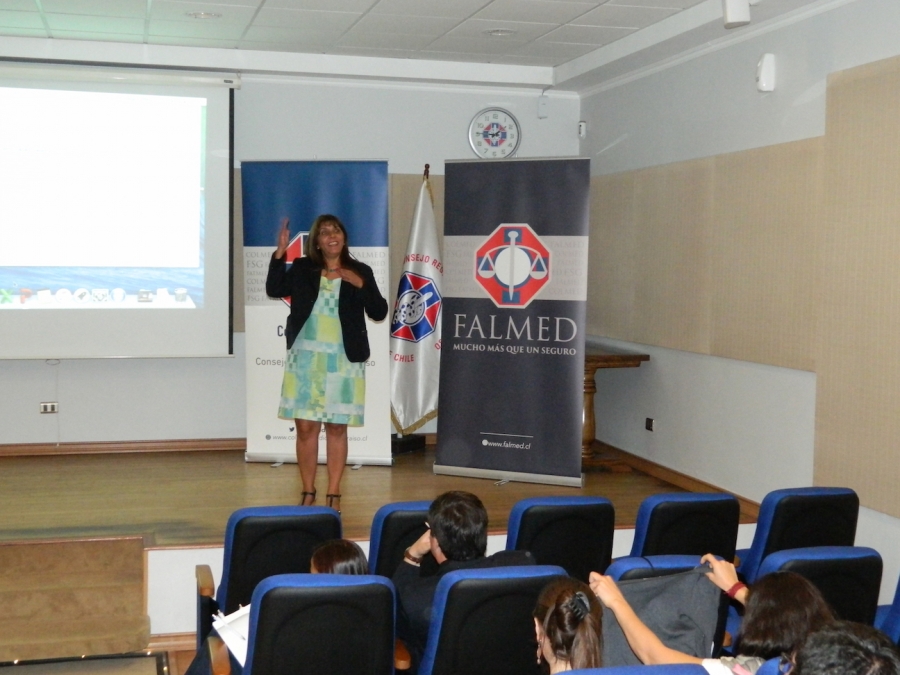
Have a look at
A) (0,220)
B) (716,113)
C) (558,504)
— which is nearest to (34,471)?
(0,220)

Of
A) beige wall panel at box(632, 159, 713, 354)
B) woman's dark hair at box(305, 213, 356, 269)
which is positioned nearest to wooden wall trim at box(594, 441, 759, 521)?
beige wall panel at box(632, 159, 713, 354)

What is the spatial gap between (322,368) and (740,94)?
2.82 meters

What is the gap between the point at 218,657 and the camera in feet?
7.68

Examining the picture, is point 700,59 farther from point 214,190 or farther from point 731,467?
point 214,190

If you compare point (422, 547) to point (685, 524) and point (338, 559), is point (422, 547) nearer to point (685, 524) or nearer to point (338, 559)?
point (338, 559)

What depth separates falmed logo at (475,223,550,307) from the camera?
560cm

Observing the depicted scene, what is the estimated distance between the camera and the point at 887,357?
4145 mm

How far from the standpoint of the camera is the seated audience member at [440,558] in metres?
2.55

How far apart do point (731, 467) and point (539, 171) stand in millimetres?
2066

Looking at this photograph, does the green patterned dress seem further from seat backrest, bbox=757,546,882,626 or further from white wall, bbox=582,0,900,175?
seat backrest, bbox=757,546,882,626

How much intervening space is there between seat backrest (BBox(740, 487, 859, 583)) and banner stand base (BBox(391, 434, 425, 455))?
12.0 feet

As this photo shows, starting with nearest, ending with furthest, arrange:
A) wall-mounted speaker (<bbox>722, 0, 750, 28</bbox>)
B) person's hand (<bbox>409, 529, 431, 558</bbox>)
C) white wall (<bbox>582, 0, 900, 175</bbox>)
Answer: person's hand (<bbox>409, 529, 431, 558</bbox>) → white wall (<bbox>582, 0, 900, 175</bbox>) → wall-mounted speaker (<bbox>722, 0, 750, 28</bbox>)

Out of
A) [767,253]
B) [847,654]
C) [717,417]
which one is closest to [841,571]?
[847,654]

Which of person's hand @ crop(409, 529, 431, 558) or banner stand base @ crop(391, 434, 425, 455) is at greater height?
person's hand @ crop(409, 529, 431, 558)
